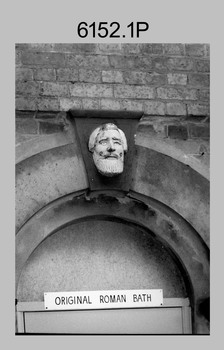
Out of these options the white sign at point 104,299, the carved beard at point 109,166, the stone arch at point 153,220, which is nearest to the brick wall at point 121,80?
the carved beard at point 109,166

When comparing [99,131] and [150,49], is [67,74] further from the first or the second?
[150,49]

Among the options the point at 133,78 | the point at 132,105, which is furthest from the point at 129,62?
the point at 132,105

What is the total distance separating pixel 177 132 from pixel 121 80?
556 millimetres

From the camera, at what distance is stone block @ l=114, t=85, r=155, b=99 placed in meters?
7.95

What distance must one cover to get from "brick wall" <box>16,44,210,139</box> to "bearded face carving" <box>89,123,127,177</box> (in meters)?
0.28

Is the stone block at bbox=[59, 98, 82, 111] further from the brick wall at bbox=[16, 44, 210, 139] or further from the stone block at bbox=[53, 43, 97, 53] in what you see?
the stone block at bbox=[53, 43, 97, 53]

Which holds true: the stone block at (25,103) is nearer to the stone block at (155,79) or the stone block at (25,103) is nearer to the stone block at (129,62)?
A: the stone block at (129,62)

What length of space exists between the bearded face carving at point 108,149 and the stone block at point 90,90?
0.31 metres

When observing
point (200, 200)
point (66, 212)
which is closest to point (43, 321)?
point (66, 212)

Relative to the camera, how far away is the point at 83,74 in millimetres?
7918

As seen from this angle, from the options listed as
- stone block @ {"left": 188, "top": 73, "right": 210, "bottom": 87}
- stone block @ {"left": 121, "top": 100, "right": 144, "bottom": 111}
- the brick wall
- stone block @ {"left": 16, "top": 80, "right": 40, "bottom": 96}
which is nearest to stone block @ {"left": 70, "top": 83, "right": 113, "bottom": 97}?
the brick wall

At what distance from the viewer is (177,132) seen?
26.3ft

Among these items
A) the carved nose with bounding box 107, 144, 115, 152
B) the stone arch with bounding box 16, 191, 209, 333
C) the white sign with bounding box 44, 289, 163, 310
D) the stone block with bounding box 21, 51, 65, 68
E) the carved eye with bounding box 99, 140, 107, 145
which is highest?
the stone block with bounding box 21, 51, 65, 68
